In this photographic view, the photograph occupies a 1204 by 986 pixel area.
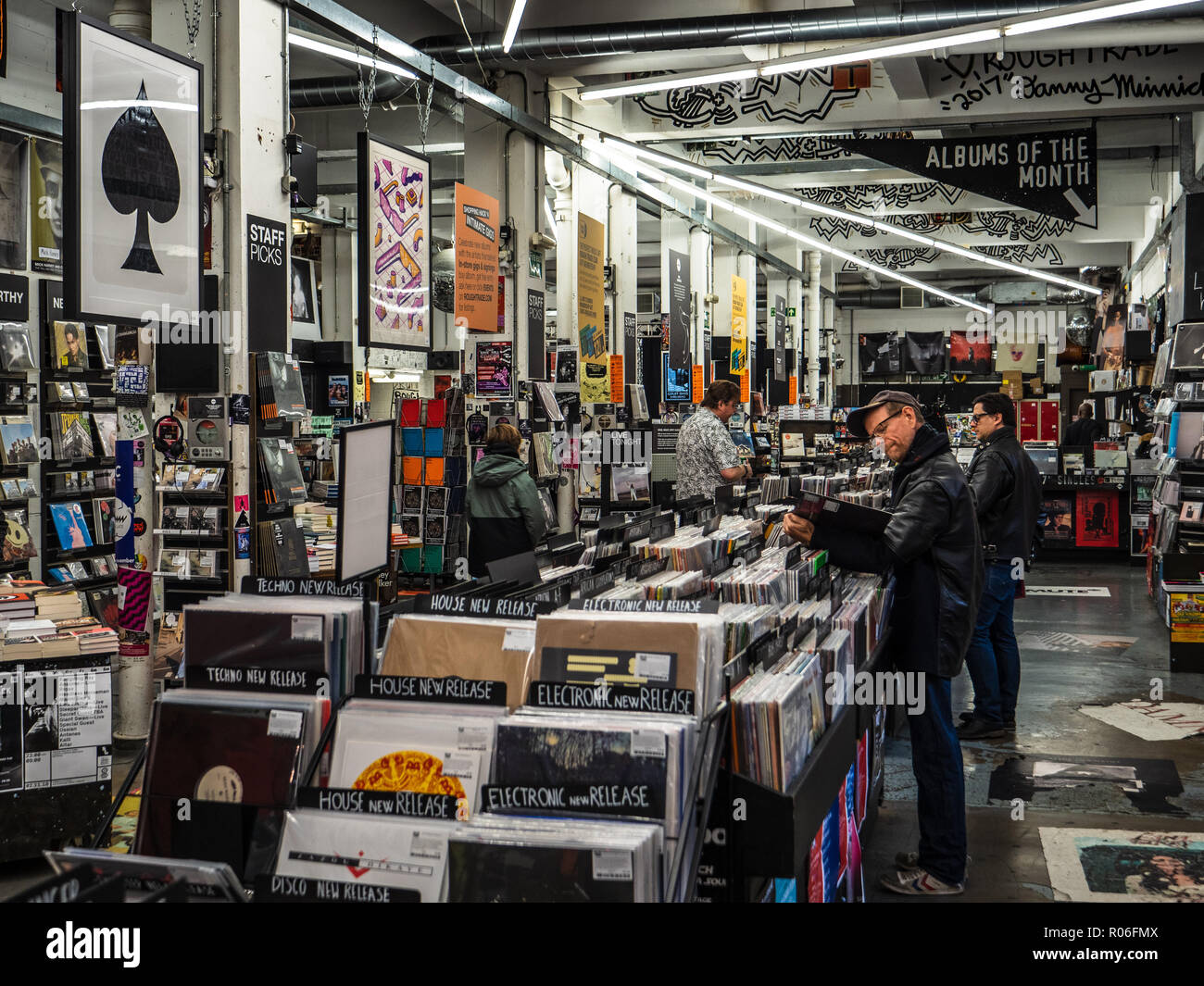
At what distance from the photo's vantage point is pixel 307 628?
2705mm

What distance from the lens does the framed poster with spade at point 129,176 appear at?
4766 mm

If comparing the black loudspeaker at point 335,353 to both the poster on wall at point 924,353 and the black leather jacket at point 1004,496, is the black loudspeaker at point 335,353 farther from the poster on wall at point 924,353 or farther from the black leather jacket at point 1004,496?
the poster on wall at point 924,353

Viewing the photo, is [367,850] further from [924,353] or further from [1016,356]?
[1016,356]

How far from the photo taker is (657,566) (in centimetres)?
403

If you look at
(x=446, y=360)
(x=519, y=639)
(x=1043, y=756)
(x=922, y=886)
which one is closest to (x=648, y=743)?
(x=519, y=639)

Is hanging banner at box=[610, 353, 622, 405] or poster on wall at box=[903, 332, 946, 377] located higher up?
poster on wall at box=[903, 332, 946, 377]

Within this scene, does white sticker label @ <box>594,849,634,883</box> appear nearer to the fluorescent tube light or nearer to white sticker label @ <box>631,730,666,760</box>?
white sticker label @ <box>631,730,666,760</box>

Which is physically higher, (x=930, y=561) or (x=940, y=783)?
(x=930, y=561)

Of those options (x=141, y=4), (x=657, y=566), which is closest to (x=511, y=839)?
(x=657, y=566)

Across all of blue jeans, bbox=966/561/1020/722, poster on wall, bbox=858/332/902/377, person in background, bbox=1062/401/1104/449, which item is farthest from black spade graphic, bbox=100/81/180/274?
poster on wall, bbox=858/332/902/377

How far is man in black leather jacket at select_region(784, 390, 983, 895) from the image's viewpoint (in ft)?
13.6

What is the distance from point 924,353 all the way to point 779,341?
1003cm

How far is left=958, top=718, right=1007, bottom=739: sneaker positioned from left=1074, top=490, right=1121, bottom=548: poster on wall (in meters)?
8.81

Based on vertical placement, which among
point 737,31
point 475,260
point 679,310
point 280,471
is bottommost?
point 280,471
